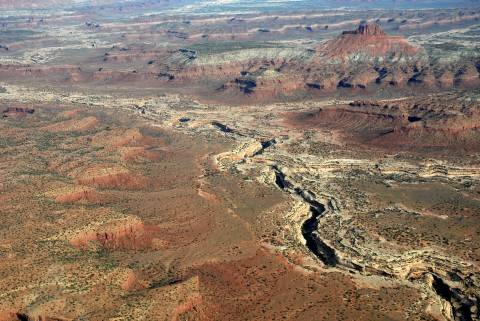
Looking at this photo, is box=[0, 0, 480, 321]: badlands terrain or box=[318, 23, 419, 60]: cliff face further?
box=[318, 23, 419, 60]: cliff face

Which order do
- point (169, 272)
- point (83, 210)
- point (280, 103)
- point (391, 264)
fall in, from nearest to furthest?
point (169, 272) → point (391, 264) → point (83, 210) → point (280, 103)

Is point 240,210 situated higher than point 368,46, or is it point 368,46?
point 368,46

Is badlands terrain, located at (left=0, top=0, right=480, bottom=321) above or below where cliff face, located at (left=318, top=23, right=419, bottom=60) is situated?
below

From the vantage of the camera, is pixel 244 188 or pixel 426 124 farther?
pixel 426 124

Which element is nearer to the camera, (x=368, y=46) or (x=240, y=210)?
(x=240, y=210)

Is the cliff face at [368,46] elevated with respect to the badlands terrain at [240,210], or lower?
elevated

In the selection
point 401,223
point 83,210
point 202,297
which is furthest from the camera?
point 401,223

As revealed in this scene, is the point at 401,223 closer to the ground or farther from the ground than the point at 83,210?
closer to the ground

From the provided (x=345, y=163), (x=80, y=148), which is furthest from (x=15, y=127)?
(x=345, y=163)

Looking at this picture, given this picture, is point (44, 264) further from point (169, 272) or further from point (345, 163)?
point (345, 163)

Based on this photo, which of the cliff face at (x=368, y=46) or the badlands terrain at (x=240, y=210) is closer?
the badlands terrain at (x=240, y=210)
